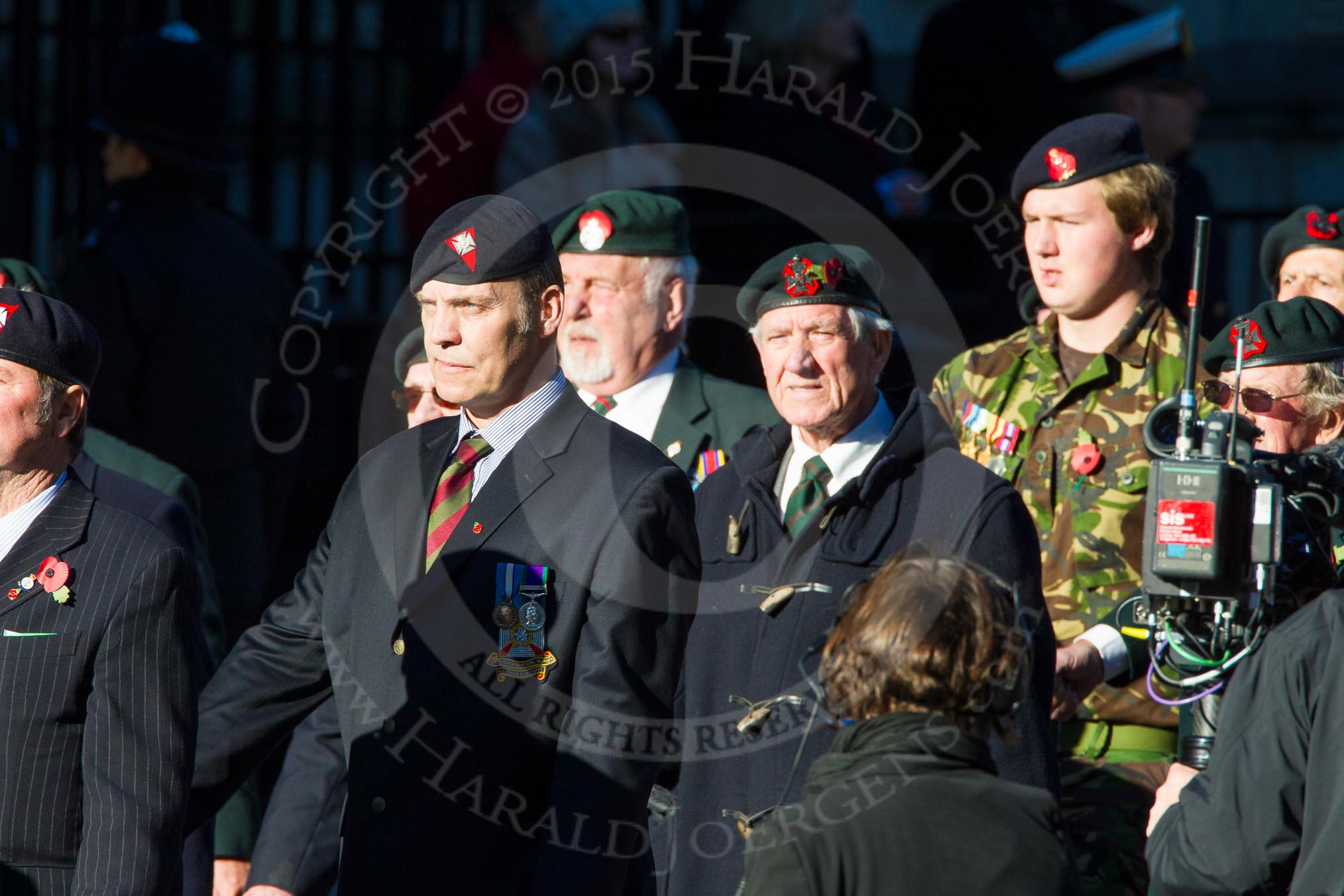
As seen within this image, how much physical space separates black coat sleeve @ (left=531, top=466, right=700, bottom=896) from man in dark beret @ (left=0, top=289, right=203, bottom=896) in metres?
0.76

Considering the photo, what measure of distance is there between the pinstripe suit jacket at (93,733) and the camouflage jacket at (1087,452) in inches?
81.4

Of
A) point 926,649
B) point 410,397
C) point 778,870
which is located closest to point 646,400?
point 410,397

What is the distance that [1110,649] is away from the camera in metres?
4.43

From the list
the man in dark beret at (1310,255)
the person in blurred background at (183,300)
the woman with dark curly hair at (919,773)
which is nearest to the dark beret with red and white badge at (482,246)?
the woman with dark curly hair at (919,773)

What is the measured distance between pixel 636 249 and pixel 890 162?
260 centimetres

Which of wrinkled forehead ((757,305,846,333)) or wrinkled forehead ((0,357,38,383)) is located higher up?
wrinkled forehead ((757,305,846,333))

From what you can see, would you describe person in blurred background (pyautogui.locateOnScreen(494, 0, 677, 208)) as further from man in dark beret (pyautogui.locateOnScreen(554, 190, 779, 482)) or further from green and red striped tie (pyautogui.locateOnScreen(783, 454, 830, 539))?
green and red striped tie (pyautogui.locateOnScreen(783, 454, 830, 539))

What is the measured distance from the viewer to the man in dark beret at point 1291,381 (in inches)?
163

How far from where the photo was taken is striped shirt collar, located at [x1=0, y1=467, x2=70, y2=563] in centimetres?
382

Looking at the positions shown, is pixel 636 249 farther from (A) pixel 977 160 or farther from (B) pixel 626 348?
(A) pixel 977 160

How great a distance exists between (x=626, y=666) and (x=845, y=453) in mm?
1168

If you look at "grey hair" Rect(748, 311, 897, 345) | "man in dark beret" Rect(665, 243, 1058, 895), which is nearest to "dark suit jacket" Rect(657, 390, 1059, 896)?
"man in dark beret" Rect(665, 243, 1058, 895)

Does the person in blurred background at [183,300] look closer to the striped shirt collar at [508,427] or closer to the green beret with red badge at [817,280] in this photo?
the green beret with red badge at [817,280]

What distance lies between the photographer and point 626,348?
18.2 feet
